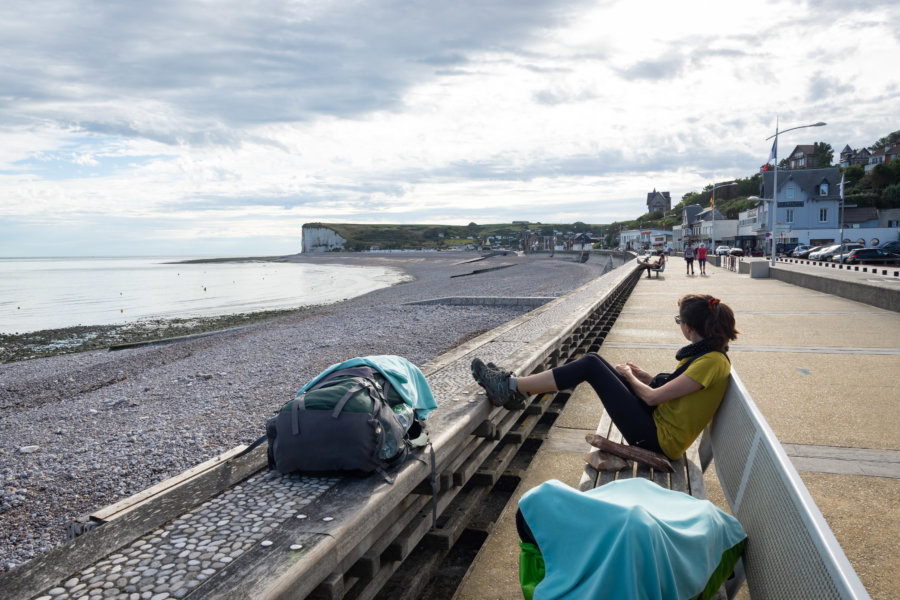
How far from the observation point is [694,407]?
3.76 meters

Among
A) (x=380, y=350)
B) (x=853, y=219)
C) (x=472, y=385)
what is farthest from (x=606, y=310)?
(x=853, y=219)

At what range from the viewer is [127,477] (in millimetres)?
6344

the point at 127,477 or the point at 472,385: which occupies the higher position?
the point at 472,385

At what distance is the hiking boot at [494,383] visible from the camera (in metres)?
4.46

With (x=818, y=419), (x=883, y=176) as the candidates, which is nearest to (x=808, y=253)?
(x=883, y=176)

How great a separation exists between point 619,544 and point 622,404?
2.11 metres

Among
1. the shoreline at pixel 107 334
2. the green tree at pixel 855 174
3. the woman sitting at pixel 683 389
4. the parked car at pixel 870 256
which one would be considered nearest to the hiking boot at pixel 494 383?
the woman sitting at pixel 683 389

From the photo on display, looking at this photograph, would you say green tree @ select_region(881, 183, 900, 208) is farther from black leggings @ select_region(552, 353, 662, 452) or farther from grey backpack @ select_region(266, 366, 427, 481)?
grey backpack @ select_region(266, 366, 427, 481)

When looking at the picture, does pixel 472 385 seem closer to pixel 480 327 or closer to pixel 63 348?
pixel 480 327

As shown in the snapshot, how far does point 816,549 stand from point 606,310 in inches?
505

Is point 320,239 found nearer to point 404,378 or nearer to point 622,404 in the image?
point 404,378

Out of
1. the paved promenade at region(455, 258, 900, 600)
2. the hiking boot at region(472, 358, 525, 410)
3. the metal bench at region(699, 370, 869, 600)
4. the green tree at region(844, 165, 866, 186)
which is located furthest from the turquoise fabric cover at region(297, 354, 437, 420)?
the green tree at region(844, 165, 866, 186)

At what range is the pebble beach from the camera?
6020 mm

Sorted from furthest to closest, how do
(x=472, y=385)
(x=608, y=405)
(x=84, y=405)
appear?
(x=84, y=405) → (x=472, y=385) → (x=608, y=405)
